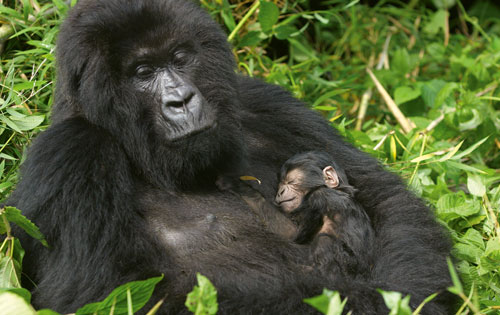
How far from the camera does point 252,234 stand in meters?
3.15

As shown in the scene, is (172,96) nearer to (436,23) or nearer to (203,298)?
(203,298)

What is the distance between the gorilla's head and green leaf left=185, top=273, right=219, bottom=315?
92 cm

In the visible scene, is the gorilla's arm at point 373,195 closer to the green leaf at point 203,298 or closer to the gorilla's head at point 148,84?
the gorilla's head at point 148,84

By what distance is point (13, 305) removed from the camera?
7.97 ft

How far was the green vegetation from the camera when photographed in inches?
148

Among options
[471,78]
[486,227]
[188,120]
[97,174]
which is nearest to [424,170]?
[486,227]

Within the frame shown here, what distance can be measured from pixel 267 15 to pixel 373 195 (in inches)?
67.1

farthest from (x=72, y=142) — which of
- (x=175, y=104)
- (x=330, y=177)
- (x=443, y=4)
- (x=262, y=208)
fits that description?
(x=443, y=4)

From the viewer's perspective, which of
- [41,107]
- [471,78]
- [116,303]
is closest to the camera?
[116,303]

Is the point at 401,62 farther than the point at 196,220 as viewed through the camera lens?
Yes

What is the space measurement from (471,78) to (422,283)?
2897 mm

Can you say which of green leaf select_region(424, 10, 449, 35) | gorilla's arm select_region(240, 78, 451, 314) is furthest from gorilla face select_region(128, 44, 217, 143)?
green leaf select_region(424, 10, 449, 35)

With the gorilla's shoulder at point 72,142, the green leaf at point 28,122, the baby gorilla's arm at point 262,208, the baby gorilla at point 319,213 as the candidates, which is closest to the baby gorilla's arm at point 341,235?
the baby gorilla at point 319,213

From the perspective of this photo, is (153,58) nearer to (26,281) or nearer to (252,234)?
(252,234)
